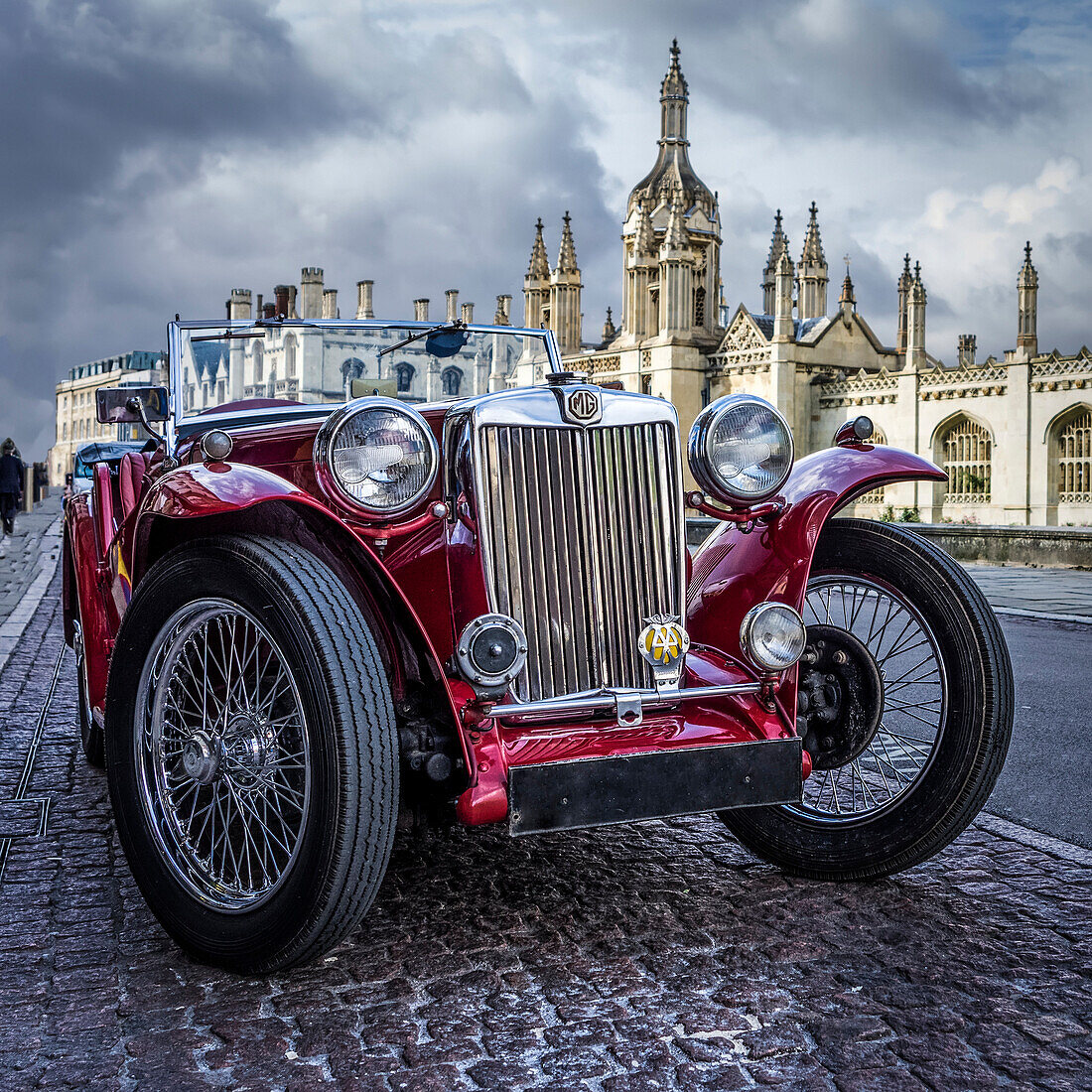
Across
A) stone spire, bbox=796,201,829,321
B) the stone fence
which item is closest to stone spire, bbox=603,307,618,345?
stone spire, bbox=796,201,829,321

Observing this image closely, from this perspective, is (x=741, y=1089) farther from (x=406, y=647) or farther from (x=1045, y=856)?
(x=1045, y=856)

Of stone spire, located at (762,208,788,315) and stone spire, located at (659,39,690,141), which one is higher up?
stone spire, located at (659,39,690,141)

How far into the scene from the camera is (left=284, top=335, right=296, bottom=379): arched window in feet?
14.9

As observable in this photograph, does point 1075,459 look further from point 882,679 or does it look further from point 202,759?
point 202,759

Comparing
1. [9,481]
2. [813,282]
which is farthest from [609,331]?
[9,481]

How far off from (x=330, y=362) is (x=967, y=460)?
43.7m

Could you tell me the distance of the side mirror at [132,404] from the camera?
4.30 meters

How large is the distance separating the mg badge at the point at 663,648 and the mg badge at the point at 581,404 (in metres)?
0.59

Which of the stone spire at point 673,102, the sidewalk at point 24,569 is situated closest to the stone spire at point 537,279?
the stone spire at point 673,102

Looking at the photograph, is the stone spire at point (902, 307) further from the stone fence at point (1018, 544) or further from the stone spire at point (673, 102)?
the stone fence at point (1018, 544)

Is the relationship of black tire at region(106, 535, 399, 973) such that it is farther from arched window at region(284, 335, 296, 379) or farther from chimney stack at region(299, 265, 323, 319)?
chimney stack at region(299, 265, 323, 319)

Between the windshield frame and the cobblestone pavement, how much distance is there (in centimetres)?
154

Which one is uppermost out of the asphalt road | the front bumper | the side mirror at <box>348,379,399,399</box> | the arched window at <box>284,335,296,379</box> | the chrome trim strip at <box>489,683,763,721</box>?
the arched window at <box>284,335,296,379</box>

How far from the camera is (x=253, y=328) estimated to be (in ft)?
15.7
